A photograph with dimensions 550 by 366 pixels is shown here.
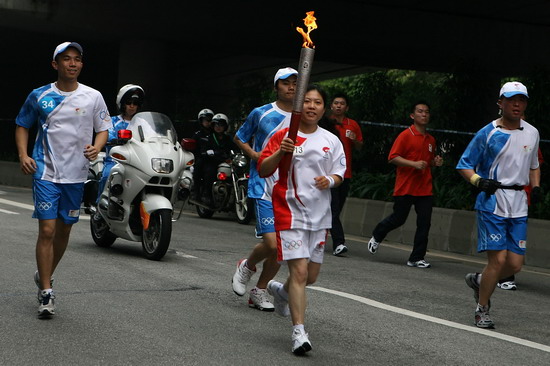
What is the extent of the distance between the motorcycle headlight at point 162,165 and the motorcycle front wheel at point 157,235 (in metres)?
0.45

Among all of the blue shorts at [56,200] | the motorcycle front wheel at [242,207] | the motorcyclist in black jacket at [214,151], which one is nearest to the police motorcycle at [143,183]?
the blue shorts at [56,200]

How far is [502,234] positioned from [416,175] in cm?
429

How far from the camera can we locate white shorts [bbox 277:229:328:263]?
21.2 ft

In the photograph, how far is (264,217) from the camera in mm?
7773

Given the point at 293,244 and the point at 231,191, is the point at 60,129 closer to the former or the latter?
the point at 293,244

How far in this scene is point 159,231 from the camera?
10555mm

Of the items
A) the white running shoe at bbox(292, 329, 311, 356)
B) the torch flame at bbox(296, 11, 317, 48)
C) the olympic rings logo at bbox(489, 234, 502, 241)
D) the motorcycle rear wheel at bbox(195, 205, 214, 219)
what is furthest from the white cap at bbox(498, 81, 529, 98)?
the motorcycle rear wheel at bbox(195, 205, 214, 219)

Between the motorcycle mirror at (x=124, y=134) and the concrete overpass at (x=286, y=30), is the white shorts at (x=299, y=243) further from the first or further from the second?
the concrete overpass at (x=286, y=30)

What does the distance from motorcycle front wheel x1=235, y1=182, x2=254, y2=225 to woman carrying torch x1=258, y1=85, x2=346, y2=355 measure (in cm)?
989

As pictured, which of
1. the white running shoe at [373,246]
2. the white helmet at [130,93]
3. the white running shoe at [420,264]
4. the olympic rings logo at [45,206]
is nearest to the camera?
the olympic rings logo at [45,206]

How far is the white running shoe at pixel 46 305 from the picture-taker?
6996mm

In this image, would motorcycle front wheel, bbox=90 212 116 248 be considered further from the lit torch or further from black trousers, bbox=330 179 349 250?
the lit torch

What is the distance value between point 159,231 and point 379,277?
221cm

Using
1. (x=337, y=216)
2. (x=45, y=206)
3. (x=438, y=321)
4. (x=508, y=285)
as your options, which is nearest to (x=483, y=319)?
(x=438, y=321)
